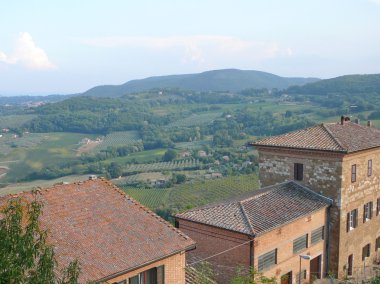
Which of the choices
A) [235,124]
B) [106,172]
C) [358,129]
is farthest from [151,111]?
[358,129]

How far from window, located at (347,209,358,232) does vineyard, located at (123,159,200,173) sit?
193ft

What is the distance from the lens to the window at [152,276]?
1393 centimetres

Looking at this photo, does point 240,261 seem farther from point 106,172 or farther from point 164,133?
point 164,133

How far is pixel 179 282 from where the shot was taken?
49.2 feet

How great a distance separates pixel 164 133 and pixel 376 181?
97.6 m

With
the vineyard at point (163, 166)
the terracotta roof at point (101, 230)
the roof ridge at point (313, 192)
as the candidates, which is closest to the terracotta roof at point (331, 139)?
the roof ridge at point (313, 192)

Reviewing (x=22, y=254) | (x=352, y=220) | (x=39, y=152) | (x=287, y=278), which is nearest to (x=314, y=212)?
(x=287, y=278)

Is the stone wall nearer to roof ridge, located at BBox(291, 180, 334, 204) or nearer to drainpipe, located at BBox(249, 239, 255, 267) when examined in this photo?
roof ridge, located at BBox(291, 180, 334, 204)

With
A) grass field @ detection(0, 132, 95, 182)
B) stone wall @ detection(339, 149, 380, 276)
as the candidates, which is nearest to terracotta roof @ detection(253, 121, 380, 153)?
stone wall @ detection(339, 149, 380, 276)

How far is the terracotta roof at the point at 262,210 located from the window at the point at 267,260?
4.27 feet

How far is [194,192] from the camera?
5953 cm

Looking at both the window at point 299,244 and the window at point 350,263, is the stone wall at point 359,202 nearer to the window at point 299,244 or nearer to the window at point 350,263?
the window at point 350,263

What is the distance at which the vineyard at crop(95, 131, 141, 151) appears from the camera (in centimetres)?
11354

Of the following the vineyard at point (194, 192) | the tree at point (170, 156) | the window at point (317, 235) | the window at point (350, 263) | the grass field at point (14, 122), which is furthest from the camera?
the grass field at point (14, 122)
